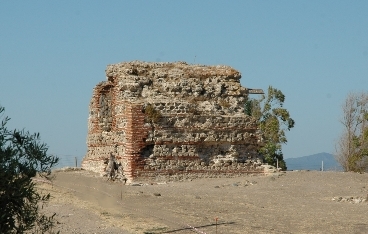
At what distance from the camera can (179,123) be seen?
2384 centimetres

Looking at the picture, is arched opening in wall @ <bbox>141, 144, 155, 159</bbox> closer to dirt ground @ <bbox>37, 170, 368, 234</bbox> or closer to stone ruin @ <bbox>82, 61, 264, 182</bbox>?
stone ruin @ <bbox>82, 61, 264, 182</bbox>

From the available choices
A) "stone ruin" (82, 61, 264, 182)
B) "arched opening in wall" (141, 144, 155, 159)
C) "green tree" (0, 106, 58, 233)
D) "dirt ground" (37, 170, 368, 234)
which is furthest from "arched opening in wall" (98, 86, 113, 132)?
"green tree" (0, 106, 58, 233)

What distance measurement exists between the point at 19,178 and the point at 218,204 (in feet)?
34.5

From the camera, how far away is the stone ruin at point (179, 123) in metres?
23.3

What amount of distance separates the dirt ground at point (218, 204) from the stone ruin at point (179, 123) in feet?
2.31

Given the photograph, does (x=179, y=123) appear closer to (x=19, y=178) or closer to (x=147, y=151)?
(x=147, y=151)

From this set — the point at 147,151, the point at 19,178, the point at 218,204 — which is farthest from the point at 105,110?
the point at 19,178

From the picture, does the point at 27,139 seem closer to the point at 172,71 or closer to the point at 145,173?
the point at 145,173

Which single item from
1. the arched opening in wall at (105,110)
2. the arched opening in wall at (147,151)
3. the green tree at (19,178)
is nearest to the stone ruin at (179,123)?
the arched opening in wall at (147,151)

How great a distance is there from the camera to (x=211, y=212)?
16.4 m

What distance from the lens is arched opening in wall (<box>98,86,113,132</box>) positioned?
27344 mm

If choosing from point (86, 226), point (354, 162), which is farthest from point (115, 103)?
point (354, 162)

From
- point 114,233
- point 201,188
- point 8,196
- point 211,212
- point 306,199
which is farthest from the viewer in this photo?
point 201,188

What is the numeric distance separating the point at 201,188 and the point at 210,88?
4.85 m
